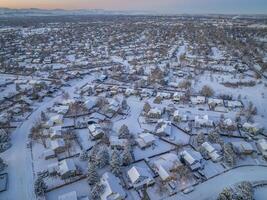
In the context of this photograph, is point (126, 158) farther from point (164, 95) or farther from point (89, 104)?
point (164, 95)

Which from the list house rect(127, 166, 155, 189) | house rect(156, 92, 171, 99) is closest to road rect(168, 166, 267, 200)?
house rect(127, 166, 155, 189)

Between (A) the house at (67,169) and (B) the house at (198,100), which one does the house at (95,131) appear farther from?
(B) the house at (198,100)

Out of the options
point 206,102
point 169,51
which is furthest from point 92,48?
point 206,102

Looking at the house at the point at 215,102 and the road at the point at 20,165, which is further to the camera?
the house at the point at 215,102

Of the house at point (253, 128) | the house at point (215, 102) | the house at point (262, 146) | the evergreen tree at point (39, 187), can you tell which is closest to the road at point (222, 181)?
the house at point (262, 146)

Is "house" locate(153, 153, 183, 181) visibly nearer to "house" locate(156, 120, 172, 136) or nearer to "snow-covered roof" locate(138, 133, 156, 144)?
"snow-covered roof" locate(138, 133, 156, 144)

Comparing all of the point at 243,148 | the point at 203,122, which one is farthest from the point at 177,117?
the point at 243,148
